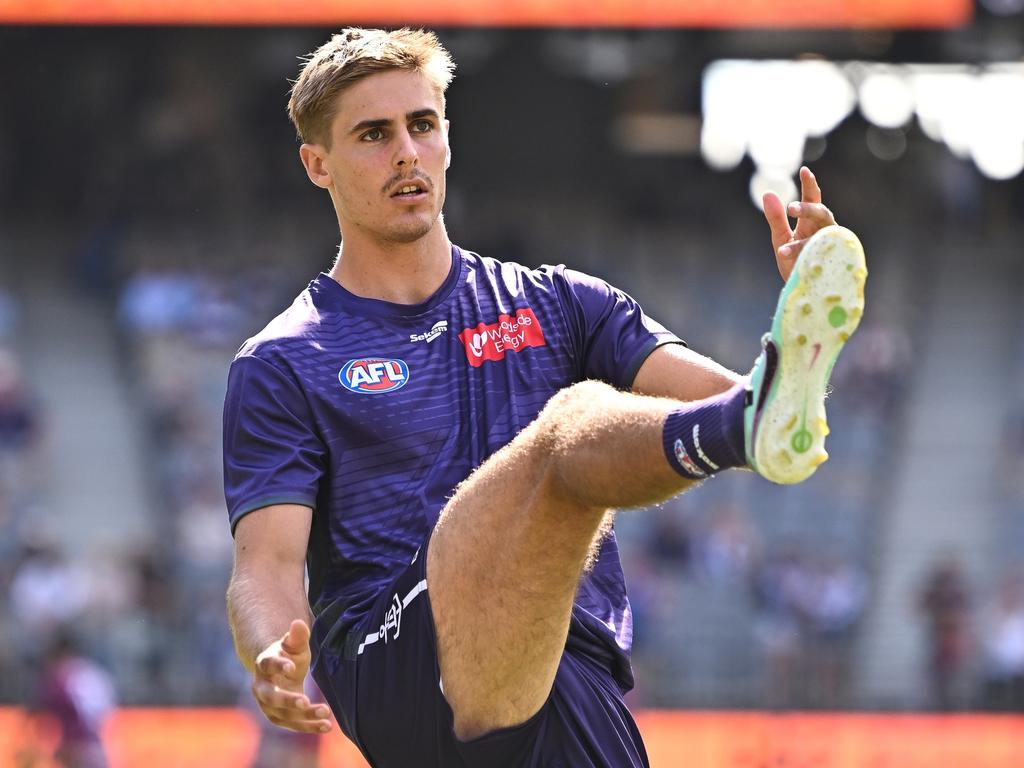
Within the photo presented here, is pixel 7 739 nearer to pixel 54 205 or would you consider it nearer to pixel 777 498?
pixel 777 498

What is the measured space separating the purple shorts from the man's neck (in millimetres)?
769

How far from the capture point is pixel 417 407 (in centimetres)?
403

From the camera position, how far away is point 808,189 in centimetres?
377

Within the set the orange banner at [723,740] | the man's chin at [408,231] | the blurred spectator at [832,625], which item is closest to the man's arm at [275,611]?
the man's chin at [408,231]

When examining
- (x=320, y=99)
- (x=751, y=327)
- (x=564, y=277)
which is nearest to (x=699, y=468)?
(x=564, y=277)

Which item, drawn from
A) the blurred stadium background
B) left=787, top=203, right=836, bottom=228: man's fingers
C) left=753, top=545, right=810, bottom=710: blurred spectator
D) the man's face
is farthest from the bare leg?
left=753, top=545, right=810, bottom=710: blurred spectator

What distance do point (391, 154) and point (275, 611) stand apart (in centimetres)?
114

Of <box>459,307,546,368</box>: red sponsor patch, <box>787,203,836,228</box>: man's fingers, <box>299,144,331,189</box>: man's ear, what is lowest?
<box>459,307,546,368</box>: red sponsor patch

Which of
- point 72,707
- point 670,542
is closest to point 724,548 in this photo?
point 670,542

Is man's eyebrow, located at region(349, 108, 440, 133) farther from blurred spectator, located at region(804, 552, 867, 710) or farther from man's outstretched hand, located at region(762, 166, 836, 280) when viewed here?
blurred spectator, located at region(804, 552, 867, 710)

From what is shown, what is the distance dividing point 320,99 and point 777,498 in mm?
11535

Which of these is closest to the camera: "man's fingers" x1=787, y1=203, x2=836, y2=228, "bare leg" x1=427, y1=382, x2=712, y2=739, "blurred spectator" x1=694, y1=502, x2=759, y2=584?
"bare leg" x1=427, y1=382, x2=712, y2=739

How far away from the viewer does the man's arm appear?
131 inches

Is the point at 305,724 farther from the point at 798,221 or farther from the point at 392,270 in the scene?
the point at 798,221
